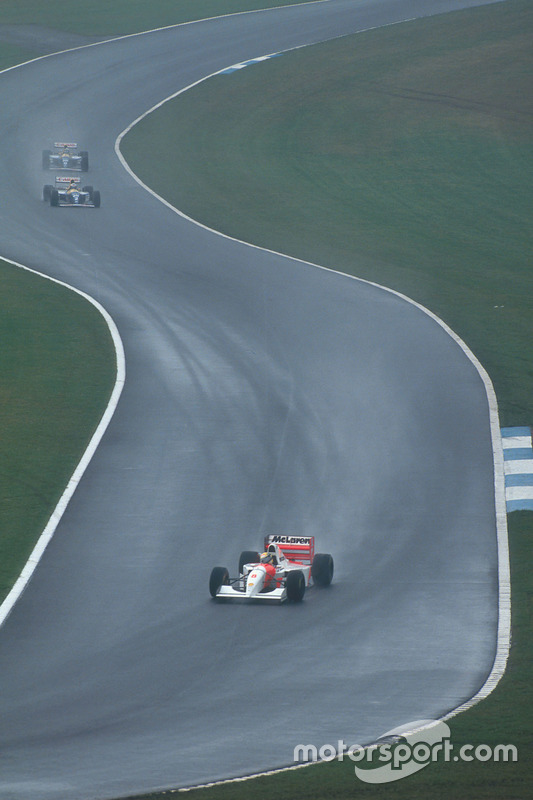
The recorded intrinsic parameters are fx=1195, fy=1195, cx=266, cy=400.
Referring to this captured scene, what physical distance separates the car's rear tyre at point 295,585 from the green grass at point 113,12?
68166 mm

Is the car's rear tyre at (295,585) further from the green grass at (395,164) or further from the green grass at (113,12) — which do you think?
the green grass at (113,12)

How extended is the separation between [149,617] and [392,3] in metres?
75.8

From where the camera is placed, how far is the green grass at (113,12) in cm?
8325

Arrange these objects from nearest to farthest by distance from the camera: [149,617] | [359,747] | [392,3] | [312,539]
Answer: [359,747] < [149,617] < [312,539] < [392,3]

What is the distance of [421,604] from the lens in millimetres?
19609

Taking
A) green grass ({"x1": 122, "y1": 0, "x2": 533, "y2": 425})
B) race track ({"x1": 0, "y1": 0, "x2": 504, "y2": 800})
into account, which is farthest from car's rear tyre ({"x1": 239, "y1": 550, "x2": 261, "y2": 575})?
green grass ({"x1": 122, "y1": 0, "x2": 533, "y2": 425})

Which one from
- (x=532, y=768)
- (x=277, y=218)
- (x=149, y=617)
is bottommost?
(x=532, y=768)

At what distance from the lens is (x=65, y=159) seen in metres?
53.7

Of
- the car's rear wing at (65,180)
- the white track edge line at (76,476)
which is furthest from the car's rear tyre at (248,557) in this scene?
the car's rear wing at (65,180)

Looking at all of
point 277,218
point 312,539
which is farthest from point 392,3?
point 312,539

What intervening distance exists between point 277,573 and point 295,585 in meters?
0.81

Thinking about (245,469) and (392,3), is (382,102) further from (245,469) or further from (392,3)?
(245,469)

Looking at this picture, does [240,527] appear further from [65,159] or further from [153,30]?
[153,30]
